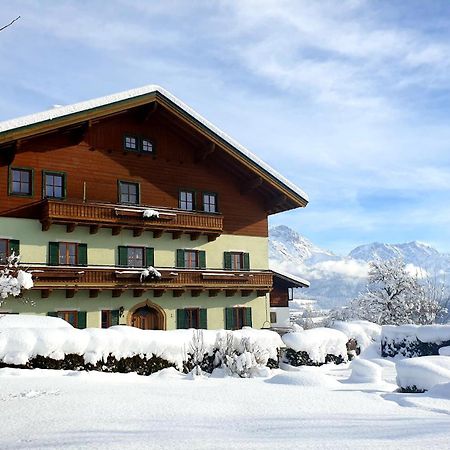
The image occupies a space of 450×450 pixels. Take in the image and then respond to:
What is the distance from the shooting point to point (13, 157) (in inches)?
943

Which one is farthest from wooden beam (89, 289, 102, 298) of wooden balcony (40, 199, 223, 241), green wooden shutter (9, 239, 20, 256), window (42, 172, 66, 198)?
window (42, 172, 66, 198)

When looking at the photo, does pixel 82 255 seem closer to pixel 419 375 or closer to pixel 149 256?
pixel 149 256

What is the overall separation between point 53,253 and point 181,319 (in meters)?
7.45

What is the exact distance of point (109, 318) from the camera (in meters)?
25.8

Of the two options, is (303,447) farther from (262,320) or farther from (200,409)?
(262,320)

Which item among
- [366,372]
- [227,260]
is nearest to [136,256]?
[227,260]

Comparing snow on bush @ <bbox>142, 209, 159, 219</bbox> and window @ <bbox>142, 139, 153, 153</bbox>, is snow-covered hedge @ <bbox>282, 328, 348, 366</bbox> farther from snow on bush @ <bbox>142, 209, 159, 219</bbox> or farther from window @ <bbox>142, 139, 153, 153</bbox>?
window @ <bbox>142, 139, 153, 153</bbox>

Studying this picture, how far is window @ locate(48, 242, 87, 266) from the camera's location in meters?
24.5

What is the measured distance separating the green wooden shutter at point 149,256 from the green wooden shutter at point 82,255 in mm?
3205

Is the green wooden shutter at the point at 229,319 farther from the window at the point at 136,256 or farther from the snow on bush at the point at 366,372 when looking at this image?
the snow on bush at the point at 366,372

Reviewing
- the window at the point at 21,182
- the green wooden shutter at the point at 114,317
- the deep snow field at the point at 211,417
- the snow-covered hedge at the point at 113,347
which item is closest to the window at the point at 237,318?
the green wooden shutter at the point at 114,317

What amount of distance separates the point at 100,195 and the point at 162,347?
10182 millimetres

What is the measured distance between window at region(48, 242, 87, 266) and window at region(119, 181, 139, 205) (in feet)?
10.6

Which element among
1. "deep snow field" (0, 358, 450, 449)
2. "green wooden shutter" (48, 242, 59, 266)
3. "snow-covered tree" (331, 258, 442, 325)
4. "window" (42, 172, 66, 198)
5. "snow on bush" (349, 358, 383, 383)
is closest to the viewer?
"deep snow field" (0, 358, 450, 449)
